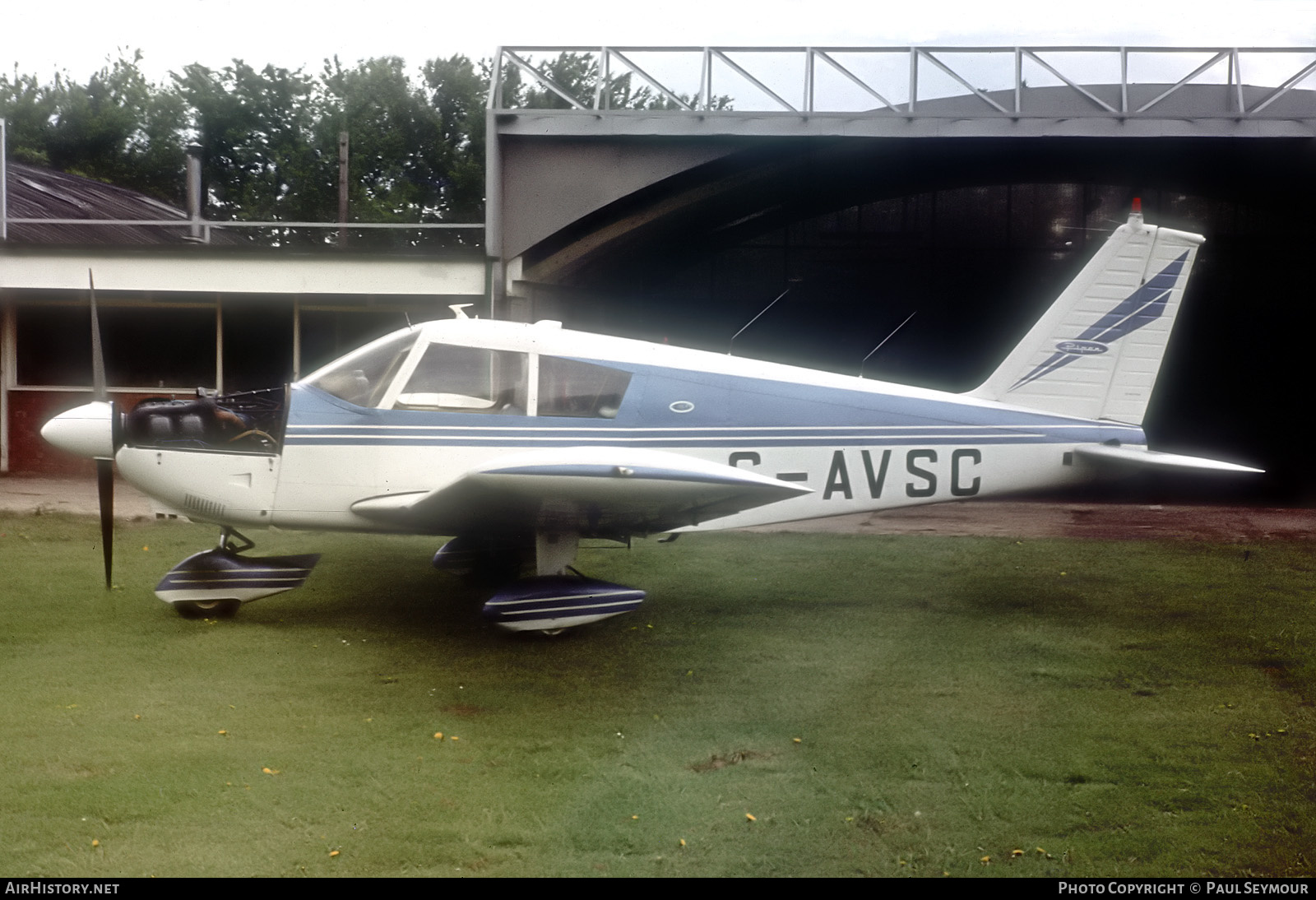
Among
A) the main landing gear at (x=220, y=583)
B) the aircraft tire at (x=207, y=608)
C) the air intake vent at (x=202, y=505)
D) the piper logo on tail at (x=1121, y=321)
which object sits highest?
the piper logo on tail at (x=1121, y=321)

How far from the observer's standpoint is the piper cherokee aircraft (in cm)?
699

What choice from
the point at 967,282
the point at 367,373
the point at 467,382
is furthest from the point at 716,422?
the point at 967,282

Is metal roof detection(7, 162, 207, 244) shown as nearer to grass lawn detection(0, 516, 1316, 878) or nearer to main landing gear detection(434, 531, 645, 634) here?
grass lawn detection(0, 516, 1316, 878)

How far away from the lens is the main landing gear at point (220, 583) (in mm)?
7188

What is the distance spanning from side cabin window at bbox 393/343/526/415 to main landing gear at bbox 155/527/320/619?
145 centimetres

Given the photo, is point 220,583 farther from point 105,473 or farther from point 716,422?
point 716,422

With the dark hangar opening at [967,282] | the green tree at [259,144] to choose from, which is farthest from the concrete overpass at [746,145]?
the green tree at [259,144]

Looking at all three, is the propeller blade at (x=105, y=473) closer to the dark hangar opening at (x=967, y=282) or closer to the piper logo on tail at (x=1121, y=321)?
the piper logo on tail at (x=1121, y=321)

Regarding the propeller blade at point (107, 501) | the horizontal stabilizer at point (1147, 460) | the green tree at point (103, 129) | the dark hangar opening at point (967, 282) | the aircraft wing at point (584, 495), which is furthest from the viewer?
the green tree at point (103, 129)

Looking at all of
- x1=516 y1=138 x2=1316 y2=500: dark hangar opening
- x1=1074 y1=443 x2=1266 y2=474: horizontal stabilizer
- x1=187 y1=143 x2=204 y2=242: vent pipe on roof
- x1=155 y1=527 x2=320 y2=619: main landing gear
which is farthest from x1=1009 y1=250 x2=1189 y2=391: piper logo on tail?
x1=187 y1=143 x2=204 y2=242: vent pipe on roof

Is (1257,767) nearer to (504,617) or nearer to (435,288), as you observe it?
(504,617)

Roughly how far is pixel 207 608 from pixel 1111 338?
6.78m

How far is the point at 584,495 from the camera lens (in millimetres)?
6125

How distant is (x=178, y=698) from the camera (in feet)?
18.5
